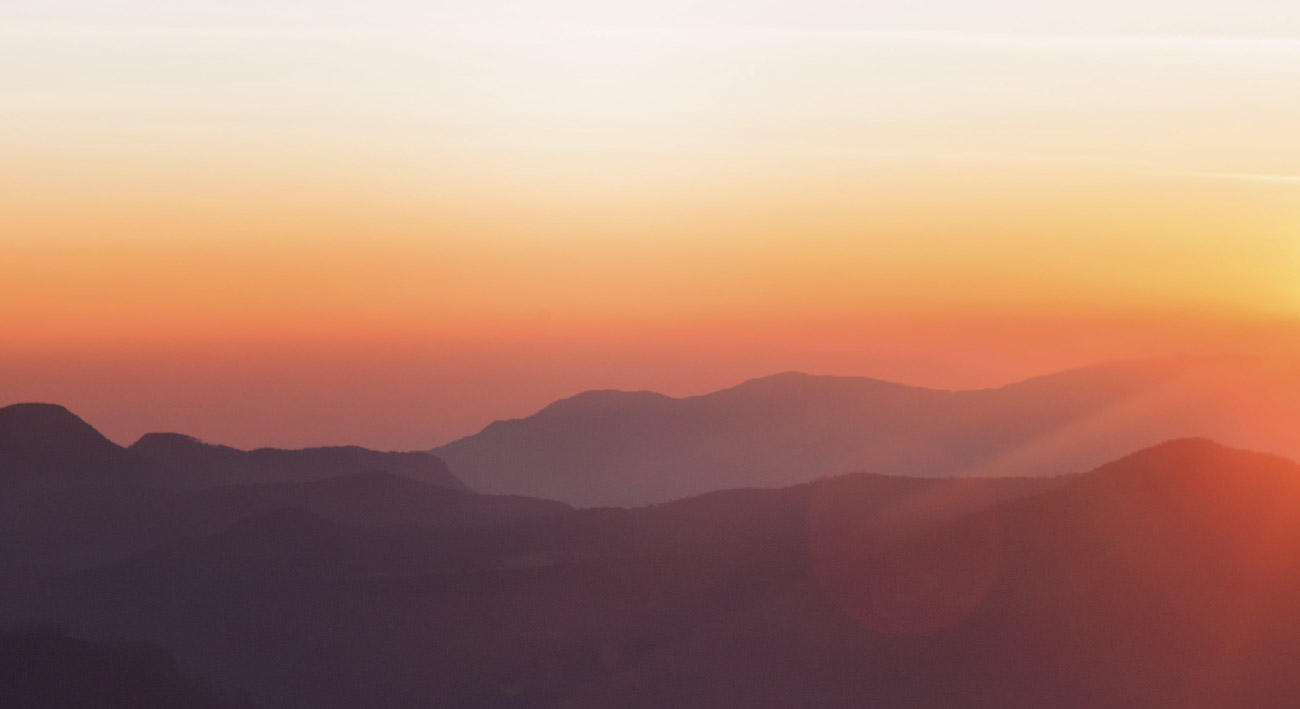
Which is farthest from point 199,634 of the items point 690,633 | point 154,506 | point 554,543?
point 154,506

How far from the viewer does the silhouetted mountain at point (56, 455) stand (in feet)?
455

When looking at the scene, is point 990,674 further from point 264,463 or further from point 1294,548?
point 264,463

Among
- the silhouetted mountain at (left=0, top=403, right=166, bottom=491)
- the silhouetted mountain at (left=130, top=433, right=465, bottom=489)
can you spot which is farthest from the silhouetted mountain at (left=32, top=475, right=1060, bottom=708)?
the silhouetted mountain at (left=130, top=433, right=465, bottom=489)

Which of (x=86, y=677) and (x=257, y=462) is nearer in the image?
(x=86, y=677)

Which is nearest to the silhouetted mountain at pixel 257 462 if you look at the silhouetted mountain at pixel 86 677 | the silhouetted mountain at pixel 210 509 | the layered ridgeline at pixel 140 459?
the layered ridgeline at pixel 140 459

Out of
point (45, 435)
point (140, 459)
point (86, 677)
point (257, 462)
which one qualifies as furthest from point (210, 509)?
point (86, 677)

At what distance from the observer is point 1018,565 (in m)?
67.2

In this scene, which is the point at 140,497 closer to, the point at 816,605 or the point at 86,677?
the point at 86,677

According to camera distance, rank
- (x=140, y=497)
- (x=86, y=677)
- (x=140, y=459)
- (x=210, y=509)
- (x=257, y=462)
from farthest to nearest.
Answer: (x=257, y=462), (x=140, y=459), (x=140, y=497), (x=210, y=509), (x=86, y=677)

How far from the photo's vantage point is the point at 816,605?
67.8m

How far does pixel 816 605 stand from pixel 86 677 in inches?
1520

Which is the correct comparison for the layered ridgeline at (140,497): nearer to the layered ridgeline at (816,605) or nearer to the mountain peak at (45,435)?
the mountain peak at (45,435)

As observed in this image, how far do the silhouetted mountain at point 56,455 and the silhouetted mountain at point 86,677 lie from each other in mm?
76855

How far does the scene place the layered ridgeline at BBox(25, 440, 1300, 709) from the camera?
57.8 m
